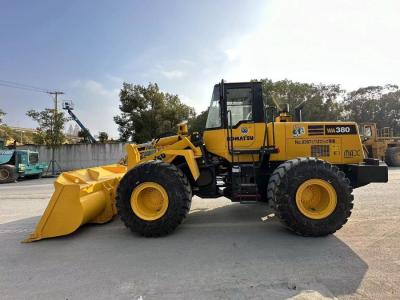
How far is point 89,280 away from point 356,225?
14.8ft

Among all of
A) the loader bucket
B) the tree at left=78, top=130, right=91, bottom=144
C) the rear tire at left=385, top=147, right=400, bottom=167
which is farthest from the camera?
the tree at left=78, top=130, right=91, bottom=144

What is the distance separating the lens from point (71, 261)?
4367 mm

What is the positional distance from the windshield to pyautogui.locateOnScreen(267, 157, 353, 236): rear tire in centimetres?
158

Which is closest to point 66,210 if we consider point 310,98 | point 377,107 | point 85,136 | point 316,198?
point 316,198

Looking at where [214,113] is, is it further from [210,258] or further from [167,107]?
[167,107]

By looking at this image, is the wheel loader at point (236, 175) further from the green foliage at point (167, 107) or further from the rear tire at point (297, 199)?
the green foliage at point (167, 107)

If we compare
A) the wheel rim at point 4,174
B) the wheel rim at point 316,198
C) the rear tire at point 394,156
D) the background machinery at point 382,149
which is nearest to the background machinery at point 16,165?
the wheel rim at point 4,174

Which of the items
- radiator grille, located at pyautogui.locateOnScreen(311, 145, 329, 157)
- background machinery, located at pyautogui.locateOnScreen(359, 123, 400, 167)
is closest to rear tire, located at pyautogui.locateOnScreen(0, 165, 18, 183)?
radiator grille, located at pyautogui.locateOnScreen(311, 145, 329, 157)

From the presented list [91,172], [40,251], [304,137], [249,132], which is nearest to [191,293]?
[40,251]

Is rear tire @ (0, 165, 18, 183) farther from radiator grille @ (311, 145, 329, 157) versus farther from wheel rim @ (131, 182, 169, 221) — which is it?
radiator grille @ (311, 145, 329, 157)

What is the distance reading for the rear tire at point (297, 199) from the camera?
4.99 metres

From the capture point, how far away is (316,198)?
5.26 m

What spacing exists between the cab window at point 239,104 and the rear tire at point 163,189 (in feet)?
4.98

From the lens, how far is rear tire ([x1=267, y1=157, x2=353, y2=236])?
4992 millimetres
